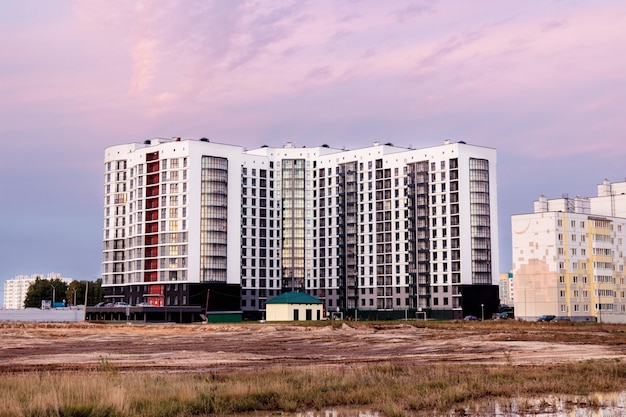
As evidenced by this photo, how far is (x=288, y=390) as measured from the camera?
1203 inches

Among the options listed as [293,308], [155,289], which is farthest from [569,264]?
[155,289]

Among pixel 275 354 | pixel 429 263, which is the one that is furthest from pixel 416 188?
pixel 275 354

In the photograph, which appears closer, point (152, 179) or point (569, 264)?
point (569, 264)

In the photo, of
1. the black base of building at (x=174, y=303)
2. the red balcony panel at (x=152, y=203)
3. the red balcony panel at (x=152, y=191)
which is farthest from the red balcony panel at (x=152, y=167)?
the black base of building at (x=174, y=303)

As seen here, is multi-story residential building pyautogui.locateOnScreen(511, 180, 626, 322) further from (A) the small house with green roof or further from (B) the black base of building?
(B) the black base of building

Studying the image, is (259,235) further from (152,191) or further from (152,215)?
(152,191)

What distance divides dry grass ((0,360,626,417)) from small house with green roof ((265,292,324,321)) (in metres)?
123

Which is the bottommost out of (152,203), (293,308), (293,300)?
(293,308)

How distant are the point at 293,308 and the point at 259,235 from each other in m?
41.7

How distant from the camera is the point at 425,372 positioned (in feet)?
125

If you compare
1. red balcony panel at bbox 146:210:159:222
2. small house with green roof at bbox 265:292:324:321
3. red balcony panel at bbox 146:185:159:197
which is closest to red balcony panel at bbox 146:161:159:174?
red balcony panel at bbox 146:185:159:197

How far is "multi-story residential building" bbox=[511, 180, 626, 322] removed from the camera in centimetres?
17300

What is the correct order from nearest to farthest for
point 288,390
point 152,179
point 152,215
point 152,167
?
point 288,390 → point 152,215 → point 152,179 → point 152,167

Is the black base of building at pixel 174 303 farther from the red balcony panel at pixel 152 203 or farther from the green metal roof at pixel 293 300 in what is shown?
the red balcony panel at pixel 152 203
